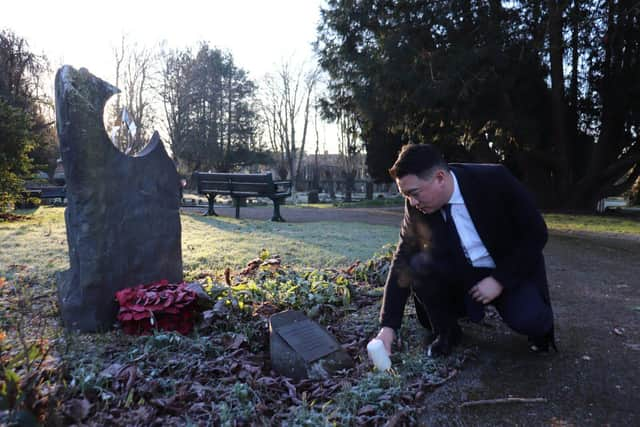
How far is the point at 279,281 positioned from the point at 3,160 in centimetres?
964

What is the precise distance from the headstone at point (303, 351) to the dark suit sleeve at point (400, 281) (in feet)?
1.07

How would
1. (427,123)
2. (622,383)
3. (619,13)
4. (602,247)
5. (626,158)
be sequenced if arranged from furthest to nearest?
(427,123), (626,158), (619,13), (602,247), (622,383)

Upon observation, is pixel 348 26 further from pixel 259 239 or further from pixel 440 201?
pixel 440 201

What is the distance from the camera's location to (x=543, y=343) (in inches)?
99.1

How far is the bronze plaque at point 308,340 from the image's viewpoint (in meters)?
2.34

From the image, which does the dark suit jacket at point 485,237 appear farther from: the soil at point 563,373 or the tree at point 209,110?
the tree at point 209,110

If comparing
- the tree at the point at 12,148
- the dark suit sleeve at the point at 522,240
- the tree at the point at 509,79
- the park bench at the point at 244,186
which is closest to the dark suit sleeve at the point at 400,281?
the dark suit sleeve at the point at 522,240

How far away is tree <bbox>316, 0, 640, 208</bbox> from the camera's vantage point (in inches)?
421

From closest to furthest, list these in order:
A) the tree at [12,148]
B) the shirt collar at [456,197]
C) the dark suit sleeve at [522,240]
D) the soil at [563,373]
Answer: the soil at [563,373], the dark suit sleeve at [522,240], the shirt collar at [456,197], the tree at [12,148]

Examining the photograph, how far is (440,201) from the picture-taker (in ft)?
7.70

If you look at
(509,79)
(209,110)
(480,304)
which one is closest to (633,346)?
(480,304)

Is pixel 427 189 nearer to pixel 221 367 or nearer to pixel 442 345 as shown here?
pixel 442 345

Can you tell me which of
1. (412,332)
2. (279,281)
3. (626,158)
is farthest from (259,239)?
(626,158)

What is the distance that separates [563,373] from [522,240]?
75cm
